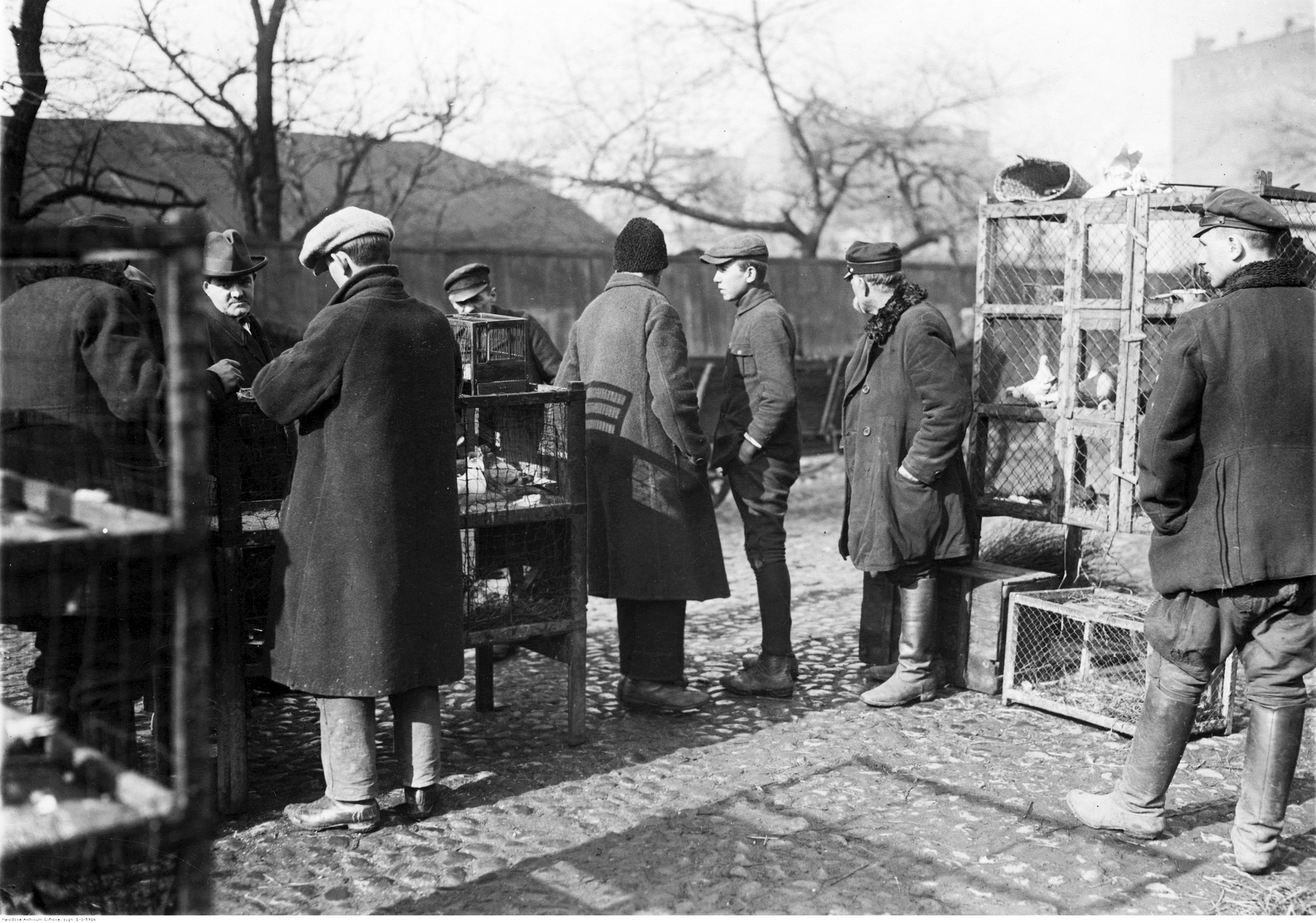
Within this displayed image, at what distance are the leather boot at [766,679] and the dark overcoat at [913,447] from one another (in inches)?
24.9

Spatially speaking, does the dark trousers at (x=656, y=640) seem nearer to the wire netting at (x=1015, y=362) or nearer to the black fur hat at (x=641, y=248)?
the black fur hat at (x=641, y=248)

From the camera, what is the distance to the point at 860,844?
407cm

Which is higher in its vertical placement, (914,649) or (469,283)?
(469,283)

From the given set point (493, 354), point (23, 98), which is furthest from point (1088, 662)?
point (23, 98)

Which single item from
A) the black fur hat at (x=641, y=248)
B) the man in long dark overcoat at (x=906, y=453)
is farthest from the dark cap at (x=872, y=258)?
the black fur hat at (x=641, y=248)

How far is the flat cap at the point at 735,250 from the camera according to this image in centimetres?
575

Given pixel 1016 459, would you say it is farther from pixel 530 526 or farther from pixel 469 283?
pixel 469 283

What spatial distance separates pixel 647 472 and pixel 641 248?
0.97 metres

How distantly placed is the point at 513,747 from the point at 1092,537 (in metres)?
4.46

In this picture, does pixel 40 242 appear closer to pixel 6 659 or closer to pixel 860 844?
pixel 860 844

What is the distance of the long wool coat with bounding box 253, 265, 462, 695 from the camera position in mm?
3998

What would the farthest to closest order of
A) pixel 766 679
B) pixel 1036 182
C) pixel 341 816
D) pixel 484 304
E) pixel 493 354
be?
pixel 484 304 < pixel 1036 182 < pixel 766 679 < pixel 493 354 < pixel 341 816

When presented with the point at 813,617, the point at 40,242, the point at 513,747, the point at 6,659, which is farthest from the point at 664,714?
the point at 40,242

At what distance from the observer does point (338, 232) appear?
4.16 meters
